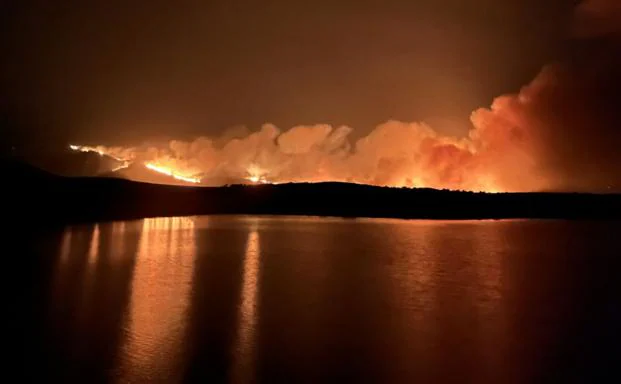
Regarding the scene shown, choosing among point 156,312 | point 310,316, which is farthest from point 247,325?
point 156,312

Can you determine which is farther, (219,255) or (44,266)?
(219,255)

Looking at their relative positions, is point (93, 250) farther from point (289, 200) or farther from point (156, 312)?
point (289, 200)

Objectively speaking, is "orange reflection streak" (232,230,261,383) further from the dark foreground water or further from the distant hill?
the distant hill

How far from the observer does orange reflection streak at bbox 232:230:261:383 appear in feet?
18.8

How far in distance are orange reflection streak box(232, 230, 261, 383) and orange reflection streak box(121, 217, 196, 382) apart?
67 centimetres

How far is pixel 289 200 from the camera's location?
49531 millimetres

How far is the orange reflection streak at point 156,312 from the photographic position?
6.00 metres

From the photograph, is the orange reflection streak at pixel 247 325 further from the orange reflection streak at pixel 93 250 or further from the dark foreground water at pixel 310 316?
the orange reflection streak at pixel 93 250

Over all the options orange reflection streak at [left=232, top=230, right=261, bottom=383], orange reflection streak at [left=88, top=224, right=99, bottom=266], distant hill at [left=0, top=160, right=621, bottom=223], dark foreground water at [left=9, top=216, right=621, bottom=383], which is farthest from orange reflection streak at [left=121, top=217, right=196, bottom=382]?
distant hill at [left=0, top=160, right=621, bottom=223]

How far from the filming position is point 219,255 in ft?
49.0

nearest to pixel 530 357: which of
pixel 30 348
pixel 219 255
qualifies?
pixel 30 348

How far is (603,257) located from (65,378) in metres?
15.1

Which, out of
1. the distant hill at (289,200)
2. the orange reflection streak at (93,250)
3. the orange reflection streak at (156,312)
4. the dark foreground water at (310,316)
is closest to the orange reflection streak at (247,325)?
the dark foreground water at (310,316)

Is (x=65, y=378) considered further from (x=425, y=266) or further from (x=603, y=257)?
(x=603, y=257)
